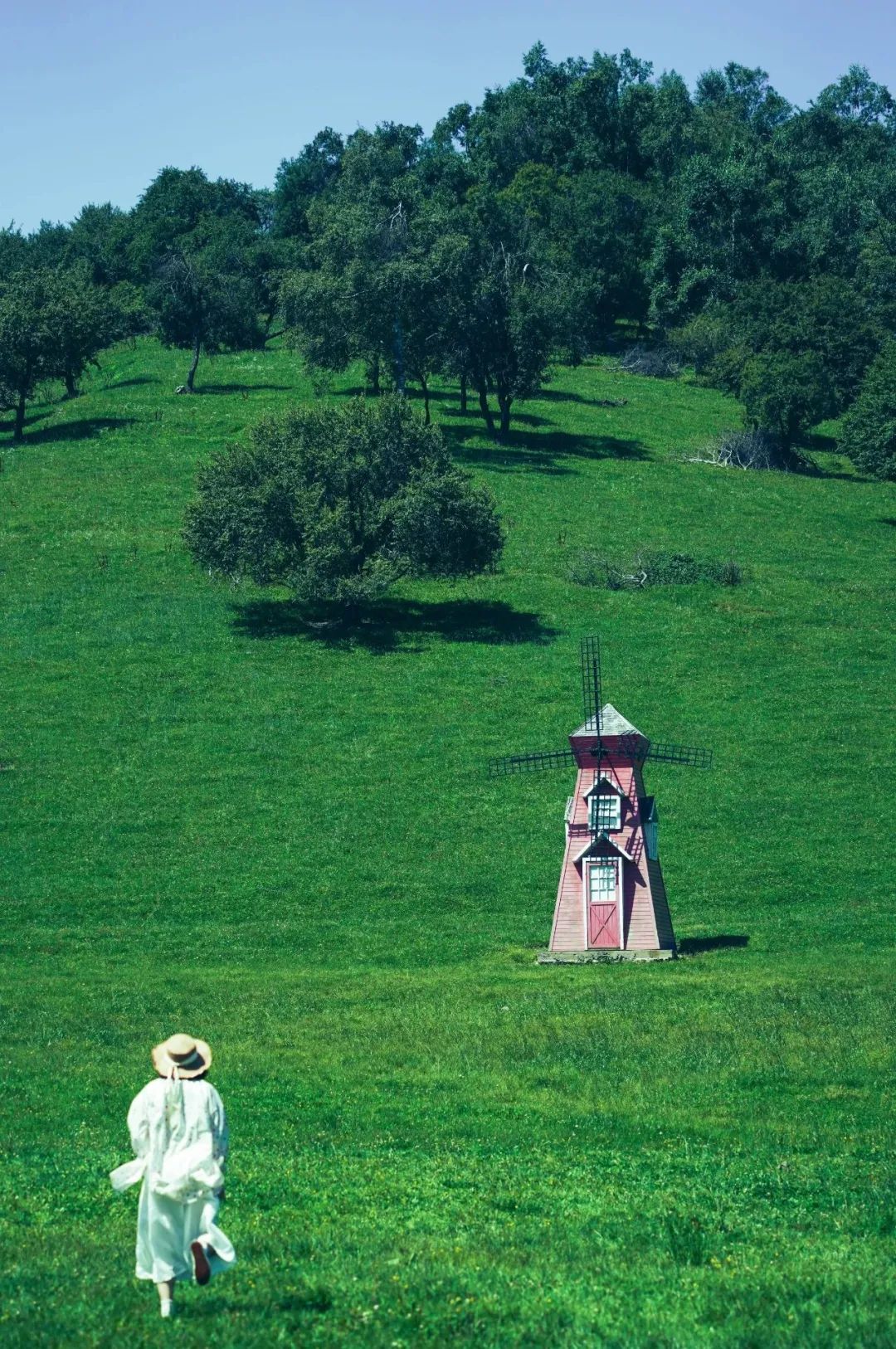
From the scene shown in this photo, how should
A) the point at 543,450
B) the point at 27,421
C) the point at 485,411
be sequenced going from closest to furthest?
the point at 543,450
the point at 485,411
the point at 27,421

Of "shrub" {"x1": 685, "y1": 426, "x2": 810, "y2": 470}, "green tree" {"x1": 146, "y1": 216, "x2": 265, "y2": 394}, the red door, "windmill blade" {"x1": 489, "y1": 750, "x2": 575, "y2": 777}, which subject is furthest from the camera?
"green tree" {"x1": 146, "y1": 216, "x2": 265, "y2": 394}

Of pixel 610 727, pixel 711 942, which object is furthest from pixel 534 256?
pixel 711 942

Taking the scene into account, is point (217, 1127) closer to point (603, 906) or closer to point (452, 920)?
point (603, 906)

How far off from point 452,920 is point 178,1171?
31.7 meters

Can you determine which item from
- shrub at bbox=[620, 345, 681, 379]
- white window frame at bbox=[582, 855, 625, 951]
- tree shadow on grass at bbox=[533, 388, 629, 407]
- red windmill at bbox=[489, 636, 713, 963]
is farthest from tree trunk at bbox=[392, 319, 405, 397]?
white window frame at bbox=[582, 855, 625, 951]

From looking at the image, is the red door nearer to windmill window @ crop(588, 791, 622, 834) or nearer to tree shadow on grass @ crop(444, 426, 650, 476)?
windmill window @ crop(588, 791, 622, 834)

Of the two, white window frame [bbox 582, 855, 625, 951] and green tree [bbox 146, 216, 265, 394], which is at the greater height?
green tree [bbox 146, 216, 265, 394]

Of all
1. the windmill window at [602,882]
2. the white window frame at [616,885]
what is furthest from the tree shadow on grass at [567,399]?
the windmill window at [602,882]

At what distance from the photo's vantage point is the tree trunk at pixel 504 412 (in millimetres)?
100250

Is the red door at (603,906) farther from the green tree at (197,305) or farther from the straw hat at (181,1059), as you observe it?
the green tree at (197,305)

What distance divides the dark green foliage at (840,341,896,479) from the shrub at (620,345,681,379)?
36.1m

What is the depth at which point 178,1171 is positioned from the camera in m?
11.7

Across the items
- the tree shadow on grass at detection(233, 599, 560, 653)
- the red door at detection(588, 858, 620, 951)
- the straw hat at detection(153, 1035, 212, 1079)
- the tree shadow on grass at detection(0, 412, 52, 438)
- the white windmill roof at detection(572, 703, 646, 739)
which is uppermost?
the straw hat at detection(153, 1035, 212, 1079)

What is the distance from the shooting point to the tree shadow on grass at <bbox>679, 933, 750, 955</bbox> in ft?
134
